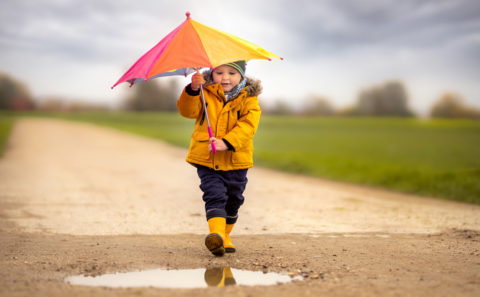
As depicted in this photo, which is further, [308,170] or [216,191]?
[308,170]

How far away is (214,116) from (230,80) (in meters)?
0.36

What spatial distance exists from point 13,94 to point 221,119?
63.6 metres

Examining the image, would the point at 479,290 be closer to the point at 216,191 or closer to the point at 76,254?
the point at 216,191

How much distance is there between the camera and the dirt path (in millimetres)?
3303

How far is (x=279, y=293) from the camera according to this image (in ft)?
9.82

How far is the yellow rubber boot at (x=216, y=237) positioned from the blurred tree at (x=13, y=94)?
62.6m

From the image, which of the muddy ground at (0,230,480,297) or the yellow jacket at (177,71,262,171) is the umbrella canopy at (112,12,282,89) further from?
the muddy ground at (0,230,480,297)

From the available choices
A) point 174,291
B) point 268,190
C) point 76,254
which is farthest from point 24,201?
point 174,291

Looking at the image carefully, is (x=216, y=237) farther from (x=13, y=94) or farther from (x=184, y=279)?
(x=13, y=94)

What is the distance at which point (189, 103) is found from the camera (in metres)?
4.08

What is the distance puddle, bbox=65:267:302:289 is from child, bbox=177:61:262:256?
1.97ft

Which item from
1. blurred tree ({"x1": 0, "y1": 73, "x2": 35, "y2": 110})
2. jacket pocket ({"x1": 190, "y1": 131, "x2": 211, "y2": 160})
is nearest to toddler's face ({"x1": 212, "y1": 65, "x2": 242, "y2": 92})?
jacket pocket ({"x1": 190, "y1": 131, "x2": 211, "y2": 160})

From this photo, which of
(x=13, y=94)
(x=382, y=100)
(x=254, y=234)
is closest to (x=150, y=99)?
(x=13, y=94)

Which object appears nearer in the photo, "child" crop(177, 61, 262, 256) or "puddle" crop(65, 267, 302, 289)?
"puddle" crop(65, 267, 302, 289)
